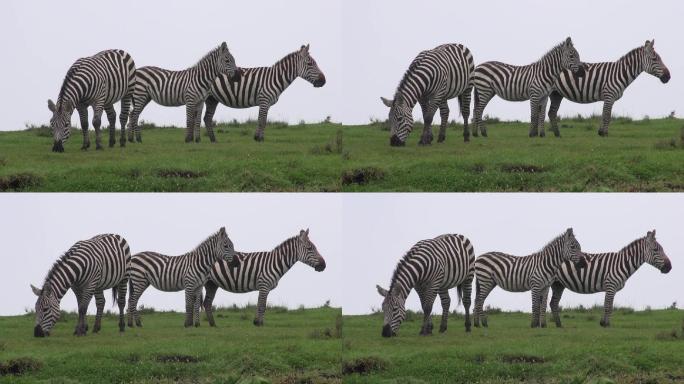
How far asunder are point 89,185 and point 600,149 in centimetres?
991

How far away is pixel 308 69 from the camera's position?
29.6 metres

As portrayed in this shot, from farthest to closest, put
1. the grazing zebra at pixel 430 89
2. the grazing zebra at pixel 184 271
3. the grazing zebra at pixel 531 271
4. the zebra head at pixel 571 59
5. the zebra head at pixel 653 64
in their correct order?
the zebra head at pixel 653 64 → the zebra head at pixel 571 59 → the grazing zebra at pixel 430 89 → the grazing zebra at pixel 184 271 → the grazing zebra at pixel 531 271

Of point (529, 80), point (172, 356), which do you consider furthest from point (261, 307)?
point (529, 80)

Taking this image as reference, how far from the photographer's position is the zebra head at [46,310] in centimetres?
2625

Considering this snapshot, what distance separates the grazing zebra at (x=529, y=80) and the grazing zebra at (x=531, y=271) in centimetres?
274

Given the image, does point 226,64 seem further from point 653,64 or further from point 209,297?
point 653,64

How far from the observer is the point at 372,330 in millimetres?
27062

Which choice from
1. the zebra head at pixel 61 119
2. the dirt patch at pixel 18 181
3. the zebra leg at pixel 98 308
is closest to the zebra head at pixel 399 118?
the zebra head at pixel 61 119

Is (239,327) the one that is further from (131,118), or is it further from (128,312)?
(131,118)

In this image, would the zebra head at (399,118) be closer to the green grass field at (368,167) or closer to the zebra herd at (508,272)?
the green grass field at (368,167)

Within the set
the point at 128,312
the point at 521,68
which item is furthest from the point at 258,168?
the point at 521,68

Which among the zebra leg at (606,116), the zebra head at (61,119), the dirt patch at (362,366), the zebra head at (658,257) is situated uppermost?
the zebra leg at (606,116)

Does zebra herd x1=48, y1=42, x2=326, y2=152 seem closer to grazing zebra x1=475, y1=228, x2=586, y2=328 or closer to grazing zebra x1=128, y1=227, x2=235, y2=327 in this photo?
grazing zebra x1=128, y1=227, x2=235, y2=327

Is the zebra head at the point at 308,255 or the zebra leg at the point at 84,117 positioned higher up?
the zebra leg at the point at 84,117
